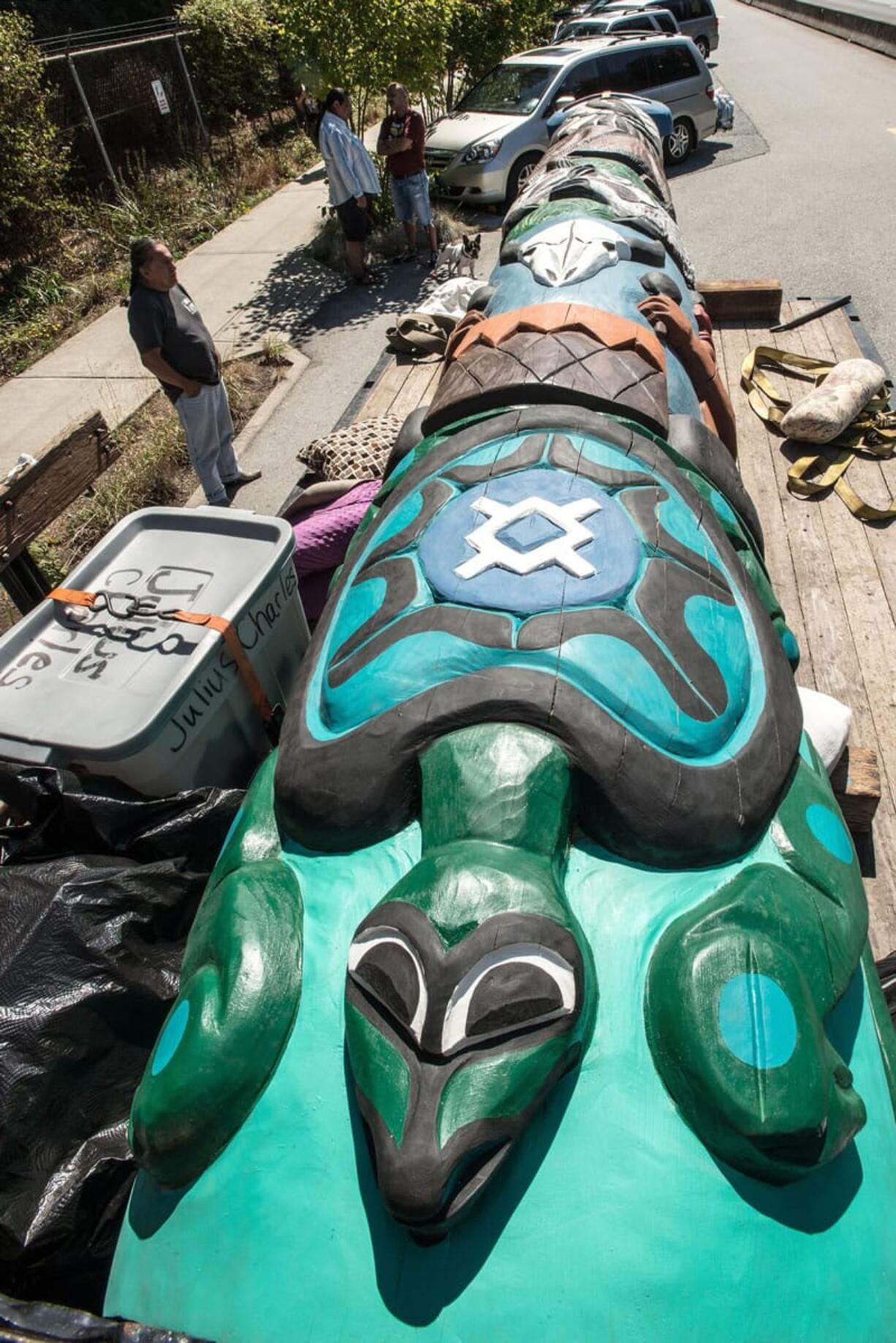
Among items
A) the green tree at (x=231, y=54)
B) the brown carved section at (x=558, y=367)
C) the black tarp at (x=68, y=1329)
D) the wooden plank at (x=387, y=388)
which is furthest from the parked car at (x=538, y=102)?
the black tarp at (x=68, y=1329)

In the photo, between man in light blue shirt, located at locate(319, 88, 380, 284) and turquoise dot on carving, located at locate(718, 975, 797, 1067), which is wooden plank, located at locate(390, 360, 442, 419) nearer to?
man in light blue shirt, located at locate(319, 88, 380, 284)

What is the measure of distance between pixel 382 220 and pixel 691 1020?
371 inches

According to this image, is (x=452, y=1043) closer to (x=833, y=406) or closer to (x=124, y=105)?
(x=833, y=406)

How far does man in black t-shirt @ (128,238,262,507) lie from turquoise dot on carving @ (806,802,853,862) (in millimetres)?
3673

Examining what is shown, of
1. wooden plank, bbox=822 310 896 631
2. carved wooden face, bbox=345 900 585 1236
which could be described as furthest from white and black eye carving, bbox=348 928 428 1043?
wooden plank, bbox=822 310 896 631

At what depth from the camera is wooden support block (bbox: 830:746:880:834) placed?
103 inches

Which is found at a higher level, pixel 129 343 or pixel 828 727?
pixel 129 343

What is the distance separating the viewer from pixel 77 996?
176cm

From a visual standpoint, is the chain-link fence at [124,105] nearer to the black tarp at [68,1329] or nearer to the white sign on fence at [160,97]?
the white sign on fence at [160,97]

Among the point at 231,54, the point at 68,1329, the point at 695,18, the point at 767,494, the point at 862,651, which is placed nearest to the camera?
the point at 68,1329

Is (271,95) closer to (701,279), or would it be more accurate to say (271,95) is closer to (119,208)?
(119,208)

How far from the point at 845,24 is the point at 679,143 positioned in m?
13.0

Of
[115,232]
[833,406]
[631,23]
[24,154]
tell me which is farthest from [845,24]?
[833,406]

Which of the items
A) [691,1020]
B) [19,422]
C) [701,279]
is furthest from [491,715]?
[701,279]
